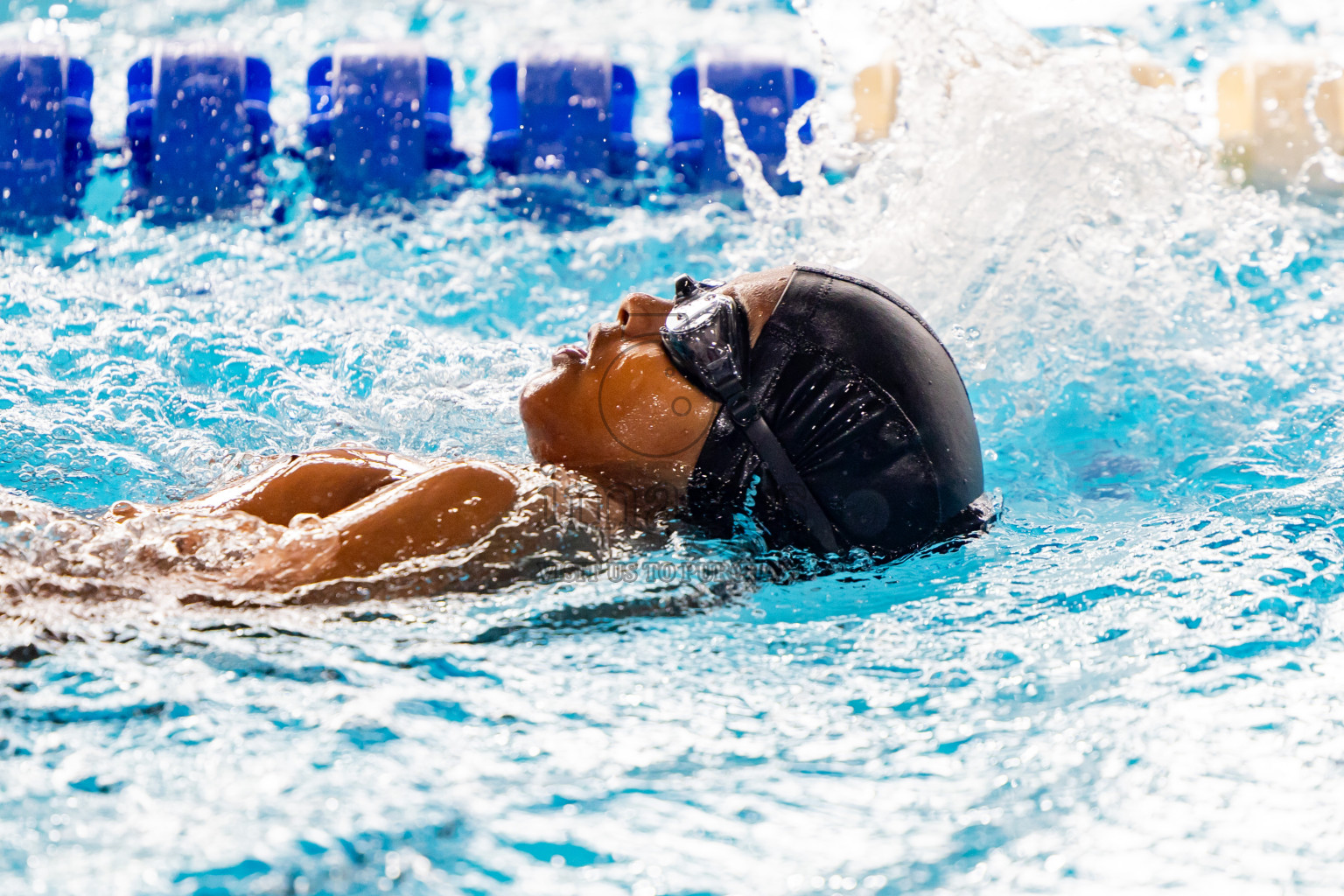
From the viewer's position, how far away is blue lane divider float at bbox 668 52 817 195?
4.46m

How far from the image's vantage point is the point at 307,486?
6.93ft

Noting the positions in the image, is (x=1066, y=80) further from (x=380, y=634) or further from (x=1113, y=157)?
(x=380, y=634)

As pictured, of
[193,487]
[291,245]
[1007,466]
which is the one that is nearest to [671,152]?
[291,245]

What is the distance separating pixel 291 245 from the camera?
13.2 feet

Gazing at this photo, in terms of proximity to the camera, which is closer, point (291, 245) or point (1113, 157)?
point (1113, 157)

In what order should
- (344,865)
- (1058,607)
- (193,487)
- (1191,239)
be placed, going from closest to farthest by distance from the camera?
(344,865) → (1058,607) → (193,487) → (1191,239)

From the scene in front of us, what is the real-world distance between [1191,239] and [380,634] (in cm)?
292

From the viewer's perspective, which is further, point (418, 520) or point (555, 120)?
point (555, 120)

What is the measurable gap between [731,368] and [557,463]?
35 centimetres

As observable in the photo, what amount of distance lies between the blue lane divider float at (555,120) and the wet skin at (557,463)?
2.64 metres

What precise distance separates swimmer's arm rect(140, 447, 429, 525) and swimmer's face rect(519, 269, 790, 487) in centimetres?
29

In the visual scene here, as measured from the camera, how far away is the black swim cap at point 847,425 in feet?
5.99

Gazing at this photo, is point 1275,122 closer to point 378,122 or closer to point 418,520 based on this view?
point 378,122

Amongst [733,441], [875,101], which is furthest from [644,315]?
[875,101]
